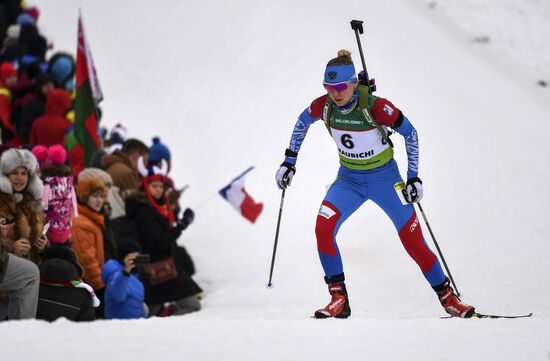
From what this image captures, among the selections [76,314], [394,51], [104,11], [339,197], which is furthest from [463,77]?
[104,11]

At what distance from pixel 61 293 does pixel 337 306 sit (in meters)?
1.86

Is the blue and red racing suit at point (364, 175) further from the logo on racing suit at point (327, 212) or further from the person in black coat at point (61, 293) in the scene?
the person in black coat at point (61, 293)

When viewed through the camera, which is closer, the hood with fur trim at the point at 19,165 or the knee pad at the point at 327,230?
the hood with fur trim at the point at 19,165

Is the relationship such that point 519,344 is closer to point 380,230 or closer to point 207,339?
point 207,339

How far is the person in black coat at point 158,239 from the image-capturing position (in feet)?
26.0

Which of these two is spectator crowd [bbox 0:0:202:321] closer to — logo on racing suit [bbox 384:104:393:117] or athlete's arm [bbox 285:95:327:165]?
athlete's arm [bbox 285:95:327:165]

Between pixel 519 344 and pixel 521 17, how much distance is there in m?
9.87

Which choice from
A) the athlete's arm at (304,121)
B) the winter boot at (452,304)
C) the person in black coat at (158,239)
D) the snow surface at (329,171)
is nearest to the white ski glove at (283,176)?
the athlete's arm at (304,121)

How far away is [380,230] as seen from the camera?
10.0 m

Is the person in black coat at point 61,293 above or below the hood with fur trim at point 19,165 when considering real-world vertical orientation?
below

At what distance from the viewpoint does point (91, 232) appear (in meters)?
6.70

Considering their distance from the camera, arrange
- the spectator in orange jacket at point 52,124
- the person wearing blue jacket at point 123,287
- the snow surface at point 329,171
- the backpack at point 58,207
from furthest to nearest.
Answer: the spectator in orange jacket at point 52,124 → the person wearing blue jacket at point 123,287 → the backpack at point 58,207 → the snow surface at point 329,171

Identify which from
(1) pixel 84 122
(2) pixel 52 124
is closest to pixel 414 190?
(1) pixel 84 122

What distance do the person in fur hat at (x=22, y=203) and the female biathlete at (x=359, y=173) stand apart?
67.8 inches
